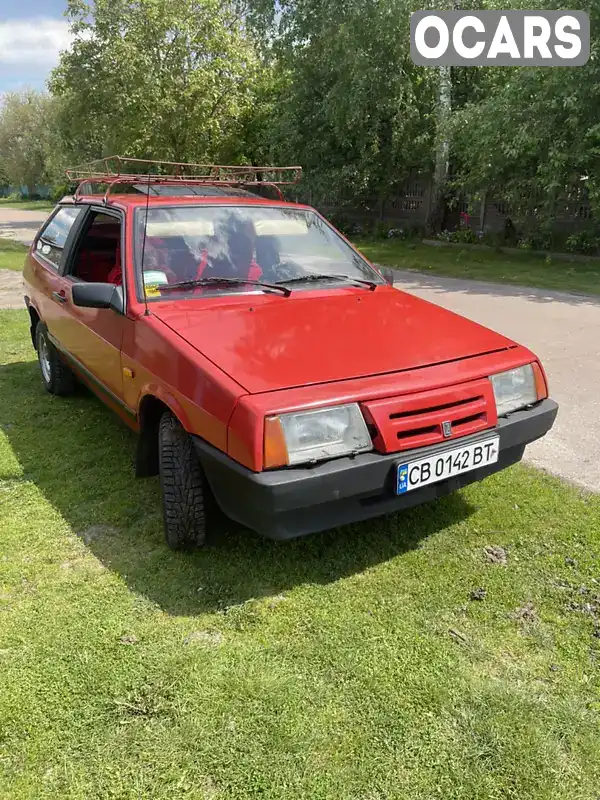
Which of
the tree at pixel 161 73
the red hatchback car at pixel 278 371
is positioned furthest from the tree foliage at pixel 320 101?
the red hatchback car at pixel 278 371

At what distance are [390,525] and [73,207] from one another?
3.35m

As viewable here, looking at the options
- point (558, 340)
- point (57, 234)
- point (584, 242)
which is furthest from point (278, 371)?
point (584, 242)

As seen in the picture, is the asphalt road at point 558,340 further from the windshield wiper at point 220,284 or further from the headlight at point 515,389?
the windshield wiper at point 220,284

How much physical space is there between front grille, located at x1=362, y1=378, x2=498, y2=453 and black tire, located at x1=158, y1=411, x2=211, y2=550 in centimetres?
86

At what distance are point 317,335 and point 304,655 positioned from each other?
140 cm

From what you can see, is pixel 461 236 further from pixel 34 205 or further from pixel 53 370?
pixel 34 205

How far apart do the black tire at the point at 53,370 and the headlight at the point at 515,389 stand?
3.39 metres

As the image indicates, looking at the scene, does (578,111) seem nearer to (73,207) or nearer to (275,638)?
(73,207)

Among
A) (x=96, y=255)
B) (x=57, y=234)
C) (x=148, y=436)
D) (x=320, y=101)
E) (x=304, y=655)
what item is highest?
(x=320, y=101)

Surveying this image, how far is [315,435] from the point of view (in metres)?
2.50

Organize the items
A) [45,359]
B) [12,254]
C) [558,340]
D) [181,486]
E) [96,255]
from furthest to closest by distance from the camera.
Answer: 1. [12,254]
2. [558,340]
3. [45,359]
4. [96,255]
5. [181,486]

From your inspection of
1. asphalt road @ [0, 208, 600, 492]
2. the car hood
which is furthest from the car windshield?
asphalt road @ [0, 208, 600, 492]

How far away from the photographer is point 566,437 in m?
4.43

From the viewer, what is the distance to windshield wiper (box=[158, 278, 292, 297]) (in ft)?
11.0
